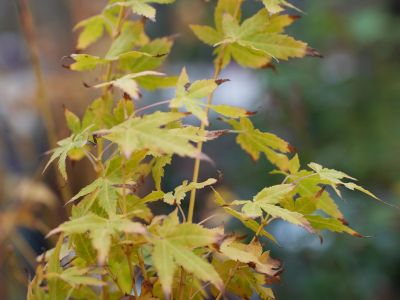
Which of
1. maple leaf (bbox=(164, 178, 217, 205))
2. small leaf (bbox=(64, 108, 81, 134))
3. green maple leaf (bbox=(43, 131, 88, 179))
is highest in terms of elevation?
green maple leaf (bbox=(43, 131, 88, 179))

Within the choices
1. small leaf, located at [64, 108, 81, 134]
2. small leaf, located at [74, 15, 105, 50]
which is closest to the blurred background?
small leaf, located at [74, 15, 105, 50]

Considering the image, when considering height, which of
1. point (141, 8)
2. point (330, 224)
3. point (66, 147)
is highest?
point (141, 8)

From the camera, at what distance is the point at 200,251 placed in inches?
27.7

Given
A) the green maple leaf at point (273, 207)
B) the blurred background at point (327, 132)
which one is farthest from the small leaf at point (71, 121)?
the blurred background at point (327, 132)

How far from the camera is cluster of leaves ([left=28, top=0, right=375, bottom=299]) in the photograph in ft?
2.05

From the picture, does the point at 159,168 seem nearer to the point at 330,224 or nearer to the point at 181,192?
the point at 181,192

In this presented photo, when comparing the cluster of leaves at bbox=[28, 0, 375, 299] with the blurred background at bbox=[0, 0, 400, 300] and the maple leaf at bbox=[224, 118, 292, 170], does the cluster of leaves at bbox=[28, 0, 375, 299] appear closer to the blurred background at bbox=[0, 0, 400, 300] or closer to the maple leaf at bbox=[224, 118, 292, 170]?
the maple leaf at bbox=[224, 118, 292, 170]

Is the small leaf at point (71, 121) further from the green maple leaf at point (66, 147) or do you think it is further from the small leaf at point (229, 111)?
the small leaf at point (229, 111)

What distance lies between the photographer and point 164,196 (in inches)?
27.7

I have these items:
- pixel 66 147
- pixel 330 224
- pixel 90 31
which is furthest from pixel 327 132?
pixel 66 147

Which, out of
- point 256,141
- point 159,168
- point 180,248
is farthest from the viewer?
point 256,141

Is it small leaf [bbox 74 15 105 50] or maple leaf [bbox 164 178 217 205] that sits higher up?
small leaf [bbox 74 15 105 50]

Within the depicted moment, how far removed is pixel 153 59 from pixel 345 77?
203 centimetres

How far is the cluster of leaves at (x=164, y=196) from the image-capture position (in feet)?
2.05
